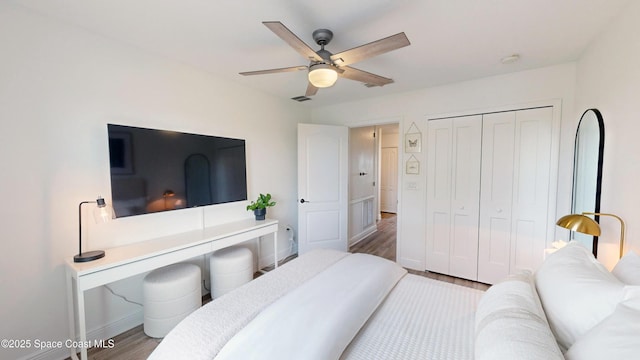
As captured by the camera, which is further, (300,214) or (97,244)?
(300,214)

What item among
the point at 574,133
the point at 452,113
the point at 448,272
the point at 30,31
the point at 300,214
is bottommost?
the point at 448,272

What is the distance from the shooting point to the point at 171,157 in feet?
7.34

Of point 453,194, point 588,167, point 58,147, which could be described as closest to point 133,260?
point 58,147

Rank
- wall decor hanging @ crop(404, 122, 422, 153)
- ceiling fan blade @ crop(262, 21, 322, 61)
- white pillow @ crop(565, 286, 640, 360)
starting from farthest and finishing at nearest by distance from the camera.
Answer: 1. wall decor hanging @ crop(404, 122, 422, 153)
2. ceiling fan blade @ crop(262, 21, 322, 61)
3. white pillow @ crop(565, 286, 640, 360)

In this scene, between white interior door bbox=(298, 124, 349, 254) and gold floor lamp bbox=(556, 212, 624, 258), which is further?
white interior door bbox=(298, 124, 349, 254)

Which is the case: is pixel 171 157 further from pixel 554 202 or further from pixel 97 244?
pixel 554 202

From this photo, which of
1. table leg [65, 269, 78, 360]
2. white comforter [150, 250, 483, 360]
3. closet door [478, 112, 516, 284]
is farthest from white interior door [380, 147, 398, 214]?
table leg [65, 269, 78, 360]

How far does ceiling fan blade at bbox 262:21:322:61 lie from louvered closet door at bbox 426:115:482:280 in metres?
2.11

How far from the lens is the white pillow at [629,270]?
1025mm

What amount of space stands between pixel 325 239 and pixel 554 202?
2688 millimetres

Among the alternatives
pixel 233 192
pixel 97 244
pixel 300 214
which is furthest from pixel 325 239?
pixel 97 244

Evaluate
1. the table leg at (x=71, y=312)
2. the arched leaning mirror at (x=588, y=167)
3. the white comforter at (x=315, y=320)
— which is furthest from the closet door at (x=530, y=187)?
the table leg at (x=71, y=312)

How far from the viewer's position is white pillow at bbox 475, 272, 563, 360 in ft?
2.52

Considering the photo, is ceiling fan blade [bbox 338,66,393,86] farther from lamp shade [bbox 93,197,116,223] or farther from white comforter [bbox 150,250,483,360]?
lamp shade [bbox 93,197,116,223]
